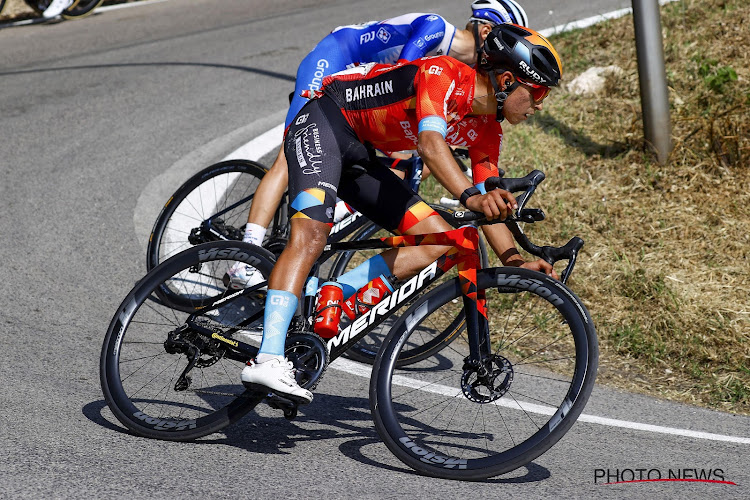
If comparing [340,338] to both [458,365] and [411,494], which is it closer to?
[411,494]

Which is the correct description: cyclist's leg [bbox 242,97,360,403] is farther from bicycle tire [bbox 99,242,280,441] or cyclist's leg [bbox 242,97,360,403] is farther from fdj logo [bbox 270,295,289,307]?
bicycle tire [bbox 99,242,280,441]

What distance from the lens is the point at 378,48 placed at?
6.07 m

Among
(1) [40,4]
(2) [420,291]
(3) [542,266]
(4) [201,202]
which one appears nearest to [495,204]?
A: (3) [542,266]

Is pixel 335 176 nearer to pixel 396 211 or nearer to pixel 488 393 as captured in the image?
pixel 396 211

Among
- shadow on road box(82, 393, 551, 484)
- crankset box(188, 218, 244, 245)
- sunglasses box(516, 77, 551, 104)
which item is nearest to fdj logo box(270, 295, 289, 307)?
shadow on road box(82, 393, 551, 484)

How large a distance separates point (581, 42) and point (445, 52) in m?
5.30

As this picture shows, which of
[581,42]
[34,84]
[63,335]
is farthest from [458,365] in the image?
[34,84]

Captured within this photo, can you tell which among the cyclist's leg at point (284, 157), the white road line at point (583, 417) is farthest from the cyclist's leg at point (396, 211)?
the cyclist's leg at point (284, 157)

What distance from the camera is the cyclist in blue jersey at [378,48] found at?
554 centimetres

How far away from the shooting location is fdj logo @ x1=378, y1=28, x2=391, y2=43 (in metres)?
6.02

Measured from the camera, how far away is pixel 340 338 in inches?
160

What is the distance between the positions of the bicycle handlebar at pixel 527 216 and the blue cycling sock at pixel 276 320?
0.90m

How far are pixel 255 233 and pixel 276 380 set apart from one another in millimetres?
1844

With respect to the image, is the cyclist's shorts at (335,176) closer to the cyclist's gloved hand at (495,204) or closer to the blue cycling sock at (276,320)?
the blue cycling sock at (276,320)
